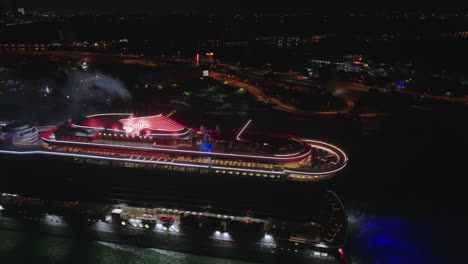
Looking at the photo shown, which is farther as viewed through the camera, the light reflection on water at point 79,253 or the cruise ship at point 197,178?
the light reflection on water at point 79,253

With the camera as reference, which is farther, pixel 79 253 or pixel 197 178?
pixel 79 253

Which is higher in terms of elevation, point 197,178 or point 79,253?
point 197,178

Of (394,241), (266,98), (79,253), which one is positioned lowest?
(79,253)

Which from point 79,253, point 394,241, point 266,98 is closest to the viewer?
point 79,253

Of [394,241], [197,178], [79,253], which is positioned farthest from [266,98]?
[79,253]

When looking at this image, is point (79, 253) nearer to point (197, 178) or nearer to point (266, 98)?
point (197, 178)

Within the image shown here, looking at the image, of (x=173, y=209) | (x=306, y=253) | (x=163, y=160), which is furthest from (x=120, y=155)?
(x=306, y=253)

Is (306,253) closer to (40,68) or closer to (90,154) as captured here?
(90,154)

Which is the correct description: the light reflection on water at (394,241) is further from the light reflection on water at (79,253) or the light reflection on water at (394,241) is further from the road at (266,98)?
the road at (266,98)

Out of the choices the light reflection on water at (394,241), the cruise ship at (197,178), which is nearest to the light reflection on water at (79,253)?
the cruise ship at (197,178)
